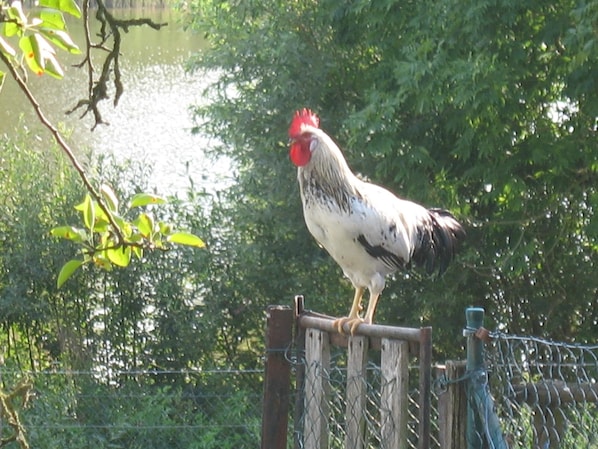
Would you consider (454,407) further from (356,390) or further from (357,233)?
(357,233)

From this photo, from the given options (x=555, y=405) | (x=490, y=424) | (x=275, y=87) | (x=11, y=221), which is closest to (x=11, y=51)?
(x=490, y=424)

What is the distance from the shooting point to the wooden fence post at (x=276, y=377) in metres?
3.32

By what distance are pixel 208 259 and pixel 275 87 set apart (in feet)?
4.68

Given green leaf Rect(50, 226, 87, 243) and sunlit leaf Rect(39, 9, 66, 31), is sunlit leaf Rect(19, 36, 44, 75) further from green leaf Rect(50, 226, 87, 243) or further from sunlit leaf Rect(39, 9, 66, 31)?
green leaf Rect(50, 226, 87, 243)

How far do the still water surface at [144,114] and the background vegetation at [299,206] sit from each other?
1.32 m

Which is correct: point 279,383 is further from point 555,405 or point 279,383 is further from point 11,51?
point 11,51

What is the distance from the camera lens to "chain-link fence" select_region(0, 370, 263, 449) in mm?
6926

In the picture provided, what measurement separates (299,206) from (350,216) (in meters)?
3.52

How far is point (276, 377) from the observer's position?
3.33 m

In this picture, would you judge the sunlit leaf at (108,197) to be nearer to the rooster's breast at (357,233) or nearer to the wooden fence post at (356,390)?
the wooden fence post at (356,390)

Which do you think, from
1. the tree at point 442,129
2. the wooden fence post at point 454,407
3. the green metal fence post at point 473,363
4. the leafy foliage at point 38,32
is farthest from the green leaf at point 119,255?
the tree at point 442,129

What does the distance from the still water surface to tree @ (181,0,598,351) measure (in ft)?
4.78

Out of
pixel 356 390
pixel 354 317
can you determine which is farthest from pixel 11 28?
pixel 354 317

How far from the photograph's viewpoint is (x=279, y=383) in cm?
333
